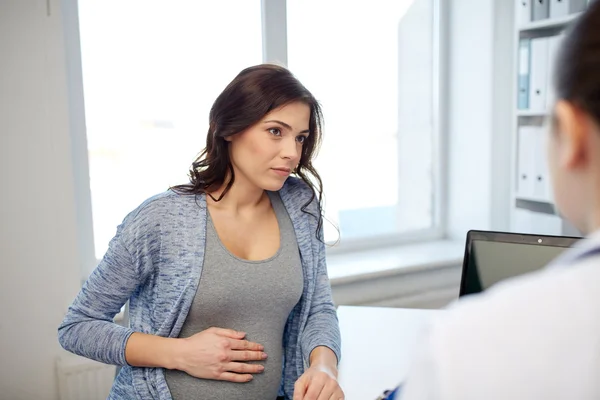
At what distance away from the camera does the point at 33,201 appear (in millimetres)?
1888

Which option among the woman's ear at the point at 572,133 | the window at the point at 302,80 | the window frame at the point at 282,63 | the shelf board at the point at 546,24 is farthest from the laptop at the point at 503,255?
the window at the point at 302,80

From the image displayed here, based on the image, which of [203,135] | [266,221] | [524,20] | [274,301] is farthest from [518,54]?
[274,301]

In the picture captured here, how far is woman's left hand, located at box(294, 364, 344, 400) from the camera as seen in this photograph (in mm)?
1182

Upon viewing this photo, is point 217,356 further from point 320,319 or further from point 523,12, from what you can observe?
point 523,12

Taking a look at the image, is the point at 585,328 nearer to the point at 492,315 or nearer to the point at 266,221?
the point at 492,315

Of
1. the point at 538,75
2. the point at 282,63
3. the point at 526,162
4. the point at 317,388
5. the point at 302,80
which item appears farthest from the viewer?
the point at 302,80

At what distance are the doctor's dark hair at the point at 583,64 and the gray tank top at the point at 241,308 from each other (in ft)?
3.25

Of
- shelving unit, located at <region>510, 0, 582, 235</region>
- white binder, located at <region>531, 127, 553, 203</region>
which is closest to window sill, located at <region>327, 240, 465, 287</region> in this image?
shelving unit, located at <region>510, 0, 582, 235</region>

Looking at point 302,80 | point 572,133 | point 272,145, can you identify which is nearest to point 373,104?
point 302,80

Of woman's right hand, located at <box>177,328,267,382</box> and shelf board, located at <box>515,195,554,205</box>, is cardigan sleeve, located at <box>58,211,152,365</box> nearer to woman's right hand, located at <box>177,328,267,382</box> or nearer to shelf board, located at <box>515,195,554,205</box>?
woman's right hand, located at <box>177,328,267,382</box>

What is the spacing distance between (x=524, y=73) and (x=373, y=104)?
2.24 ft

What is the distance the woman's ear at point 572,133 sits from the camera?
47 centimetres

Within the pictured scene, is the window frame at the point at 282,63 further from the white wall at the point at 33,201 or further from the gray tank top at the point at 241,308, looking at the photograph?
the gray tank top at the point at 241,308

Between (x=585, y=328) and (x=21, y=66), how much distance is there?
1.83 m
